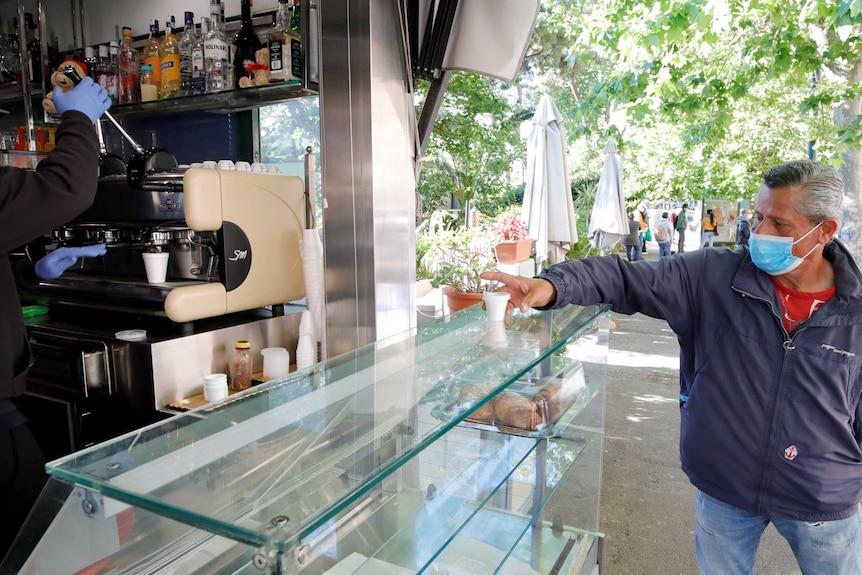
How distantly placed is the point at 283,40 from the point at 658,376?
195 inches

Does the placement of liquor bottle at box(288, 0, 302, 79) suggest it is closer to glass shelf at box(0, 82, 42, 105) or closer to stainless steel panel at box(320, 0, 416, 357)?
stainless steel panel at box(320, 0, 416, 357)

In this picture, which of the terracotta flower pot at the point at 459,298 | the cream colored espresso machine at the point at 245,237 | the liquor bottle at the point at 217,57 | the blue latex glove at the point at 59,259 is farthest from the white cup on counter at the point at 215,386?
the terracotta flower pot at the point at 459,298

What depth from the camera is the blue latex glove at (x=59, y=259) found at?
7.63 feet

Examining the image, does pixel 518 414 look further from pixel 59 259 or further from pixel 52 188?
pixel 59 259

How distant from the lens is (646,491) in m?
3.82

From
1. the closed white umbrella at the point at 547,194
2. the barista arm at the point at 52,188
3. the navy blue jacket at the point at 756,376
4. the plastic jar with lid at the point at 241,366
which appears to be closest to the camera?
the barista arm at the point at 52,188

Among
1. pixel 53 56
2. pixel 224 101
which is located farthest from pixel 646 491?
pixel 53 56

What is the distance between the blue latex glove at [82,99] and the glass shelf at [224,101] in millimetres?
826

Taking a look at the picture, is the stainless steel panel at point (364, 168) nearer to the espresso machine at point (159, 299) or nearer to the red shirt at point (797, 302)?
the espresso machine at point (159, 299)

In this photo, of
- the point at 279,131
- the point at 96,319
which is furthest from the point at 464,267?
the point at 96,319

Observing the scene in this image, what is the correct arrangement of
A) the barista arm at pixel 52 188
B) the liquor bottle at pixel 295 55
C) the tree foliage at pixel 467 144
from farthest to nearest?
the tree foliage at pixel 467 144
the liquor bottle at pixel 295 55
the barista arm at pixel 52 188

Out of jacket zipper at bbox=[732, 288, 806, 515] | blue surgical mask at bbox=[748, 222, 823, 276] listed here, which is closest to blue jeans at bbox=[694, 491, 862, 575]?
jacket zipper at bbox=[732, 288, 806, 515]

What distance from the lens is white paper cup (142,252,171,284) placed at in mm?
2396

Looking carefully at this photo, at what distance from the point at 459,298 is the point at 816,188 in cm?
264
